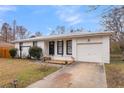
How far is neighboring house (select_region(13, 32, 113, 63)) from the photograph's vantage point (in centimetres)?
1664

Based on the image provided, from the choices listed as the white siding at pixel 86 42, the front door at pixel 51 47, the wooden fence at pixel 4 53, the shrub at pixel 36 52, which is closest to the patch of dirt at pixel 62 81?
the white siding at pixel 86 42

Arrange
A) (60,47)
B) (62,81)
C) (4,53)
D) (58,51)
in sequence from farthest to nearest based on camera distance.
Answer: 1. (4,53)
2. (58,51)
3. (60,47)
4. (62,81)

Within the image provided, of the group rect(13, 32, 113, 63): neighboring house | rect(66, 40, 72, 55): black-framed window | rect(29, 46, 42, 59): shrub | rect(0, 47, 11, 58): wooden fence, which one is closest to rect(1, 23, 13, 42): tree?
rect(0, 47, 11, 58): wooden fence

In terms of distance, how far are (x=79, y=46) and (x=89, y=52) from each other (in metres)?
1.24

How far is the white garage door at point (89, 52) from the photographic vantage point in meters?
17.0

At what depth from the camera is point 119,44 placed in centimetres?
2725

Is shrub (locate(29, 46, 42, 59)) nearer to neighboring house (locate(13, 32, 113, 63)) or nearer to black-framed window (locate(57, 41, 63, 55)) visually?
neighboring house (locate(13, 32, 113, 63))

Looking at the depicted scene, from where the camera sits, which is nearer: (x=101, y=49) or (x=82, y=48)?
(x=101, y=49)

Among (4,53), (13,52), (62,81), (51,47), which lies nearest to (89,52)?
(51,47)

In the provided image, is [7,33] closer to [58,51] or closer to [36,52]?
[36,52]

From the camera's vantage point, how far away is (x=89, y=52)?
58.0ft
